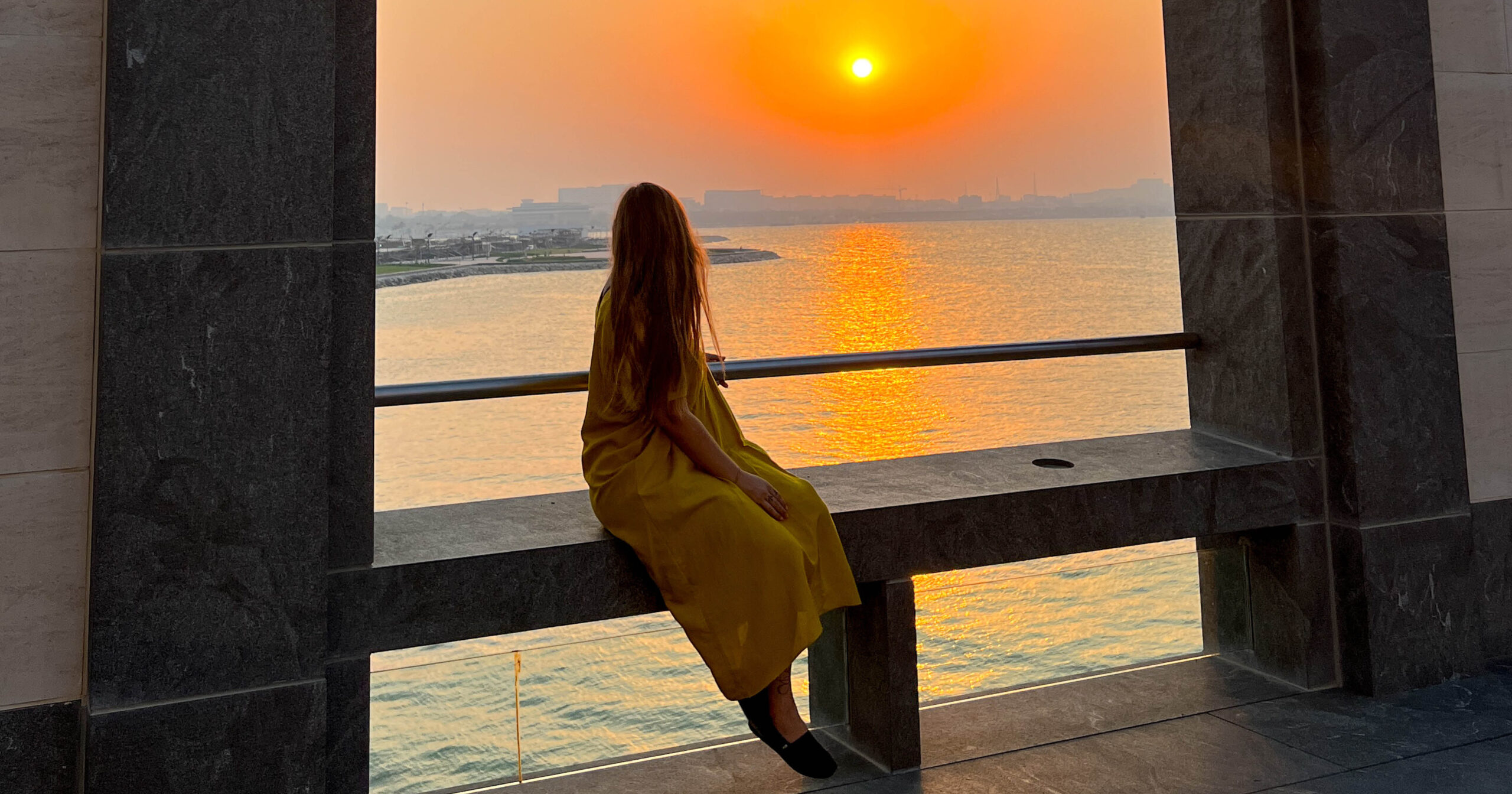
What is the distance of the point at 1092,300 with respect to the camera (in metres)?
36.9

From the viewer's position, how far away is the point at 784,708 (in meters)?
2.57

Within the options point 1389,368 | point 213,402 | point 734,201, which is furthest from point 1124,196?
point 213,402

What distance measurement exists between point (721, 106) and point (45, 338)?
116 feet

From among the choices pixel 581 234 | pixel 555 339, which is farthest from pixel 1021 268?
pixel 581 234

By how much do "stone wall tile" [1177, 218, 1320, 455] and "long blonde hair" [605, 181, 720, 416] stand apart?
6.27 feet

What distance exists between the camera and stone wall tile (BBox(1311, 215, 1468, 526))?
3.22m

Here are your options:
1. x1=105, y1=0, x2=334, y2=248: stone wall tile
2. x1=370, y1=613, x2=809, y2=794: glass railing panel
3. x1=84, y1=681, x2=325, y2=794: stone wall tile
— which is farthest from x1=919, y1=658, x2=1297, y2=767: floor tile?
x1=105, y1=0, x2=334, y2=248: stone wall tile

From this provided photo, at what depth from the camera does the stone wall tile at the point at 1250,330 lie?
3.33 meters

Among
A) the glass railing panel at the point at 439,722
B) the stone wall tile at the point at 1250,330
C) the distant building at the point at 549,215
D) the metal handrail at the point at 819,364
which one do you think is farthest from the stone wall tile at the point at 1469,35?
the distant building at the point at 549,215

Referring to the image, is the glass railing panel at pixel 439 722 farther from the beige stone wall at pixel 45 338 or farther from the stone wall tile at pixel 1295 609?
the stone wall tile at pixel 1295 609

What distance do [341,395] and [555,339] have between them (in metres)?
27.5

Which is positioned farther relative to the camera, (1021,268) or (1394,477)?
(1021,268)

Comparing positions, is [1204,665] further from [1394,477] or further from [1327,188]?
[1327,188]

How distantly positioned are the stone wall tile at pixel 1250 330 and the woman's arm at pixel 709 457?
1761 mm
